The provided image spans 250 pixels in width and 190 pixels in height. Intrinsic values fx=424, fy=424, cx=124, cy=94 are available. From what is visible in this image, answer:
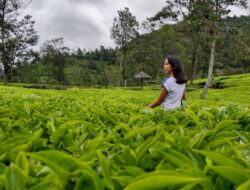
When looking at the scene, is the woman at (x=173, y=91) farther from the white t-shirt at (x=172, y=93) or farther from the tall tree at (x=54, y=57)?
the tall tree at (x=54, y=57)

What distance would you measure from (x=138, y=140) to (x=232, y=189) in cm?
57

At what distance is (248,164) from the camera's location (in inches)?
37.8

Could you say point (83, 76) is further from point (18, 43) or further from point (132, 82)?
point (18, 43)

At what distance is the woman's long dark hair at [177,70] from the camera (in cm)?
601

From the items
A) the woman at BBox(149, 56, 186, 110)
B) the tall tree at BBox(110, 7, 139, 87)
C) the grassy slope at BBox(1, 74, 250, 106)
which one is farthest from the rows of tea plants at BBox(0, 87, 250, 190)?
the tall tree at BBox(110, 7, 139, 87)

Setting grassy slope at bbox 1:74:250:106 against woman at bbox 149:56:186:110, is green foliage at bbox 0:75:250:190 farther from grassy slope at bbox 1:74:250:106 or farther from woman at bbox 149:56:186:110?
woman at bbox 149:56:186:110

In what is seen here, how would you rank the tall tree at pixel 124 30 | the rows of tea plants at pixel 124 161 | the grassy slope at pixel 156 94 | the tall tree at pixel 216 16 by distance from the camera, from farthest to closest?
the tall tree at pixel 124 30, the tall tree at pixel 216 16, the grassy slope at pixel 156 94, the rows of tea plants at pixel 124 161

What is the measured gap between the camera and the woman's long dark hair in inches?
237

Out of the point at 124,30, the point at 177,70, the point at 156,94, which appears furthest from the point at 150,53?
the point at 177,70

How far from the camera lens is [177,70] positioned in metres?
6.17

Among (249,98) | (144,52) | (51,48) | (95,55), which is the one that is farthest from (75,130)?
(95,55)

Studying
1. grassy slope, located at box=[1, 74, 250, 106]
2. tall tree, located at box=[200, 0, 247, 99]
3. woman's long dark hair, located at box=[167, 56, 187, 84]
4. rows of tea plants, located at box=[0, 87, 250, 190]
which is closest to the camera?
rows of tea plants, located at box=[0, 87, 250, 190]

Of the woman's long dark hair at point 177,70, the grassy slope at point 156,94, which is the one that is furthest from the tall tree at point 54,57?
the woman's long dark hair at point 177,70

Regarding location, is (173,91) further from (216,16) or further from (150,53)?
(150,53)
